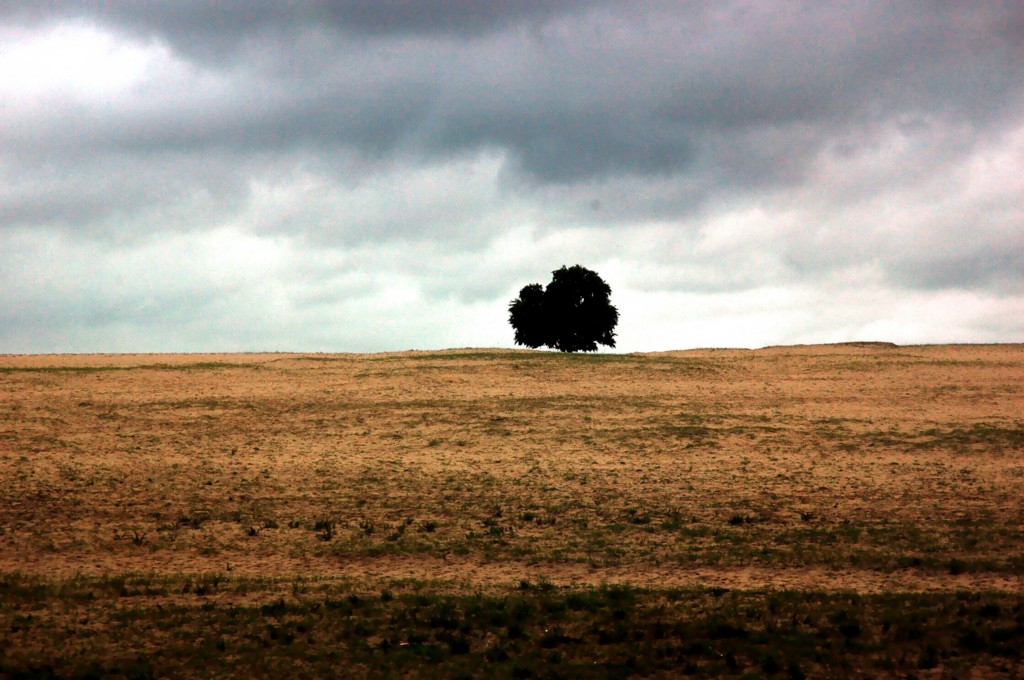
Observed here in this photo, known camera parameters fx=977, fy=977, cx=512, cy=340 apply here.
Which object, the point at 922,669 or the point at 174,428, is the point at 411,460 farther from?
the point at 922,669

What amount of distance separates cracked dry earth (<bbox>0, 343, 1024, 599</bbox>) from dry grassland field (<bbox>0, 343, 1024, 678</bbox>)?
12 centimetres

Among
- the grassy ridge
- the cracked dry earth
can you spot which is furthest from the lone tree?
the grassy ridge

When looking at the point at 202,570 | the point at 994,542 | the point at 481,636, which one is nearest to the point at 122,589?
the point at 202,570

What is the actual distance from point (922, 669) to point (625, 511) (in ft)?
35.8

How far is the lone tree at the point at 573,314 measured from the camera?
8050cm

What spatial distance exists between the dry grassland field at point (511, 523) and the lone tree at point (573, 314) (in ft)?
112

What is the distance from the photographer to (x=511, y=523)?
24281 mm

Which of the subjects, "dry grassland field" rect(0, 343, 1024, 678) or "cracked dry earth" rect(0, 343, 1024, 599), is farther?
"cracked dry earth" rect(0, 343, 1024, 599)

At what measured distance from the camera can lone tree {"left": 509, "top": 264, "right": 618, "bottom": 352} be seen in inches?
3169

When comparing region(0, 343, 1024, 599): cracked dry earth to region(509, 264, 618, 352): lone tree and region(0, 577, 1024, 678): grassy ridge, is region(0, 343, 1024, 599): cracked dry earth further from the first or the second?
region(509, 264, 618, 352): lone tree

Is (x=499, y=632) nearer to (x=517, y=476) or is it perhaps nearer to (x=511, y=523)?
(x=511, y=523)

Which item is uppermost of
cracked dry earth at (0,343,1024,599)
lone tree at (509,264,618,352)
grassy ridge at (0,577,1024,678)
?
lone tree at (509,264,618,352)

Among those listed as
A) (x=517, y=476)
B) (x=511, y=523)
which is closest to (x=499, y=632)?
(x=511, y=523)

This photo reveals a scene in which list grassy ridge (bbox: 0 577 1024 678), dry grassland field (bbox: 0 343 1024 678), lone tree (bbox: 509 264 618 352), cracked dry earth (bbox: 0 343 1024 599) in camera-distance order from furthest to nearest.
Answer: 1. lone tree (bbox: 509 264 618 352)
2. cracked dry earth (bbox: 0 343 1024 599)
3. dry grassland field (bbox: 0 343 1024 678)
4. grassy ridge (bbox: 0 577 1024 678)
